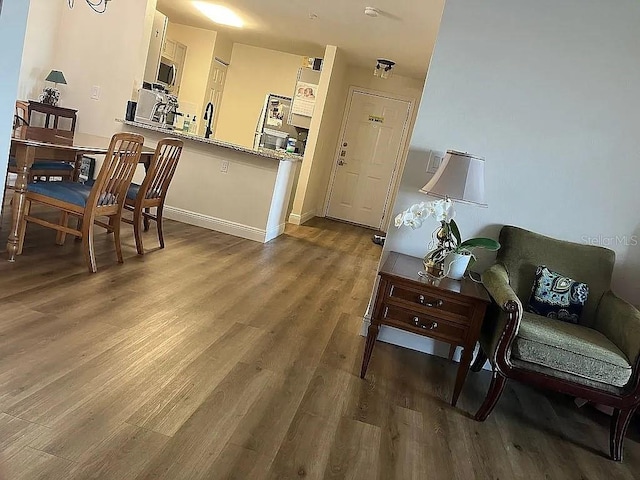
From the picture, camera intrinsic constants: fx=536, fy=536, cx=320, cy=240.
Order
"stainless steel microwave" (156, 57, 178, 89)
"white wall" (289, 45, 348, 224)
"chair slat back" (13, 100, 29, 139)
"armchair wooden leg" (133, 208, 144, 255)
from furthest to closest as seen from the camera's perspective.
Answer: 1. "white wall" (289, 45, 348, 224)
2. "stainless steel microwave" (156, 57, 178, 89)
3. "armchair wooden leg" (133, 208, 144, 255)
4. "chair slat back" (13, 100, 29, 139)

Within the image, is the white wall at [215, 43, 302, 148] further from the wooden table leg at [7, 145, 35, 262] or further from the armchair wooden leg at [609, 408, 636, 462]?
the armchair wooden leg at [609, 408, 636, 462]

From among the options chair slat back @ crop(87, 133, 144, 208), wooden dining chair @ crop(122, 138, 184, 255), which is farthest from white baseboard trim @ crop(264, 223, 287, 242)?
chair slat back @ crop(87, 133, 144, 208)

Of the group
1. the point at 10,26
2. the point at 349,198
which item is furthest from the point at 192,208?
the point at 10,26

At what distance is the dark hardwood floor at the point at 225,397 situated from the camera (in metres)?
1.83

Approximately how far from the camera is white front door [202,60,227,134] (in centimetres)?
770

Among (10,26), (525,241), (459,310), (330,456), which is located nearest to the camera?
(10,26)

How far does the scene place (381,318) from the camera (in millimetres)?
2730

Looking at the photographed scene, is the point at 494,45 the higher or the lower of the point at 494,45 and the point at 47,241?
the higher

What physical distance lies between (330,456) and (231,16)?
561 cm

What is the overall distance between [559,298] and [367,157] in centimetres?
575

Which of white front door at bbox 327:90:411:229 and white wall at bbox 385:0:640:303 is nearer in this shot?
white wall at bbox 385:0:640:303

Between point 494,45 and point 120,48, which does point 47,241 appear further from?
point 494,45

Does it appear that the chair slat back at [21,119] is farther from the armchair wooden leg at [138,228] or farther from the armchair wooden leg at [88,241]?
the armchair wooden leg at [138,228]

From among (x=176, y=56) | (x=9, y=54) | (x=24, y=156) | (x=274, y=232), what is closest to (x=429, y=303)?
(x=9, y=54)
